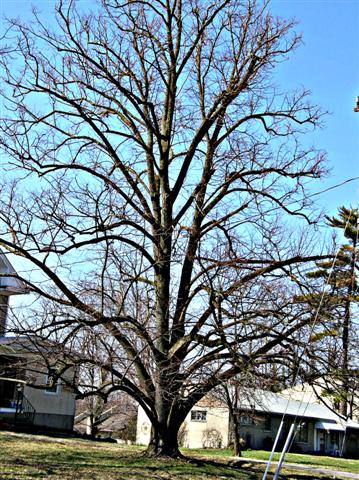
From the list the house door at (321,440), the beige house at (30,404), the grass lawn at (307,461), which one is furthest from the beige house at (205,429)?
the grass lawn at (307,461)

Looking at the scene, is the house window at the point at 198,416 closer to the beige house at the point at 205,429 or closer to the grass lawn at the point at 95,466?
the beige house at the point at 205,429

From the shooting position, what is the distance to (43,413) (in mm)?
27719

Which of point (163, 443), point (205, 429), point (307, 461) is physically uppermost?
point (163, 443)

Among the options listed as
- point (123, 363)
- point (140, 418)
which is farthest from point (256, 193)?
point (140, 418)

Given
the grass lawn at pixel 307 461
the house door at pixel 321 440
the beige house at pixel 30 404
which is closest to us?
the grass lawn at pixel 307 461

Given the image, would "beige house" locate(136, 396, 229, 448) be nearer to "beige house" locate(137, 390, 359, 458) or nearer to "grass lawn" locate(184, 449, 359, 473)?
"beige house" locate(137, 390, 359, 458)

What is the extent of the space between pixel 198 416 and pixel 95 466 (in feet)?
96.1

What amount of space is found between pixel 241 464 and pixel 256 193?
6993 millimetres

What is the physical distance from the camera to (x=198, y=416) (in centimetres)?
4050

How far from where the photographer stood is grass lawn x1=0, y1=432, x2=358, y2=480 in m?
10.9

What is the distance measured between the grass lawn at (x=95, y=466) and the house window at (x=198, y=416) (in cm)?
2407

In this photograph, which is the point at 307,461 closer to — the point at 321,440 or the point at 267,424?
the point at 267,424

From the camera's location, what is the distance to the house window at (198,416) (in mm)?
40031

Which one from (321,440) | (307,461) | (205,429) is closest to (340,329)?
(307,461)
